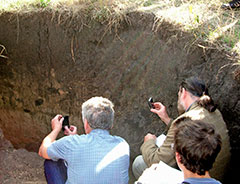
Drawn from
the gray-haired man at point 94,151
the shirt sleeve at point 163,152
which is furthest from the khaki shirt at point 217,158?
the gray-haired man at point 94,151

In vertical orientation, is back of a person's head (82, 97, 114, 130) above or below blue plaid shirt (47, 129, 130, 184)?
above

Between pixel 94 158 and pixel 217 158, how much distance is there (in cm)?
101

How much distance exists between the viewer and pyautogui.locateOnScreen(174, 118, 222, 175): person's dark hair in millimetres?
1836

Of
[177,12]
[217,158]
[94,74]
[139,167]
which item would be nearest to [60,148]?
[139,167]

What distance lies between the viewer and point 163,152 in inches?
104

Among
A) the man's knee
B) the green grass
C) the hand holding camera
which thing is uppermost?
the green grass

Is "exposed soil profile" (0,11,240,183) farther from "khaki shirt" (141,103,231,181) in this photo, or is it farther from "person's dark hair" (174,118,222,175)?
"person's dark hair" (174,118,222,175)

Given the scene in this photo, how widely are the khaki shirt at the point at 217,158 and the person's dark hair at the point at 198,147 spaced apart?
644mm

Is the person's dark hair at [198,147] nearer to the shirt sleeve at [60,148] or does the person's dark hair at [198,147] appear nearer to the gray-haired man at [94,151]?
the gray-haired man at [94,151]

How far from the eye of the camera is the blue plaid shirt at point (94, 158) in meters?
2.41

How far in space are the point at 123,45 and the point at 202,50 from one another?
1.01m

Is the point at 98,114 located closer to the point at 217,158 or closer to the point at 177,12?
the point at 217,158

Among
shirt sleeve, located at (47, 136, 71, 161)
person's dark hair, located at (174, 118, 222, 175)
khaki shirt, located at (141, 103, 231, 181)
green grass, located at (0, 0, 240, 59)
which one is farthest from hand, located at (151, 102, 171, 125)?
person's dark hair, located at (174, 118, 222, 175)

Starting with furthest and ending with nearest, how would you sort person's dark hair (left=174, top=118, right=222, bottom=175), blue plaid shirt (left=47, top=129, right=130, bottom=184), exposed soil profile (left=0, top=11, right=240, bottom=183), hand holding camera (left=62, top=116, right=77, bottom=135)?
1. exposed soil profile (left=0, top=11, right=240, bottom=183)
2. hand holding camera (left=62, top=116, right=77, bottom=135)
3. blue plaid shirt (left=47, top=129, right=130, bottom=184)
4. person's dark hair (left=174, top=118, right=222, bottom=175)
